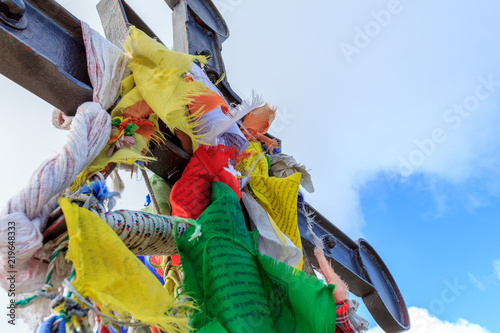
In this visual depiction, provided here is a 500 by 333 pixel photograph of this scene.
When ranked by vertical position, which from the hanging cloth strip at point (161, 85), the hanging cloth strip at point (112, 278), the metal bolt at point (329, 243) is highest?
the hanging cloth strip at point (161, 85)

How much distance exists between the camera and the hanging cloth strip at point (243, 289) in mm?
956

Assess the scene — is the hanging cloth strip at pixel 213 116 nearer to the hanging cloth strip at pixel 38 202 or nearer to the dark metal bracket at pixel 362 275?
the hanging cloth strip at pixel 38 202

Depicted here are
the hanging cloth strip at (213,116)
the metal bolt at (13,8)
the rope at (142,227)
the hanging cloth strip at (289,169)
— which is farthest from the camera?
the hanging cloth strip at (289,169)

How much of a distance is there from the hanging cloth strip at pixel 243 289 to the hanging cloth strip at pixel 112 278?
145 mm

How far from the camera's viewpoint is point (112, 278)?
80 centimetres

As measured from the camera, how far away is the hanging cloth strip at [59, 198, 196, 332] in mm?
755

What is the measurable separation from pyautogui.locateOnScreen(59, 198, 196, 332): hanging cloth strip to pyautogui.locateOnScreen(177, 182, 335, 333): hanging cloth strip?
145 mm

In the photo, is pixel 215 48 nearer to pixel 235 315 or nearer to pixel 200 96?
pixel 200 96

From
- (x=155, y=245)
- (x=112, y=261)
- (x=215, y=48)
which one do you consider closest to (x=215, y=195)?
(x=155, y=245)

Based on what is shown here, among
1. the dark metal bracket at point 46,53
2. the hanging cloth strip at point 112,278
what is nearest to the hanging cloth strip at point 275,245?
the hanging cloth strip at point 112,278

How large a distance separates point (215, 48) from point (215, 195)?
1230 millimetres

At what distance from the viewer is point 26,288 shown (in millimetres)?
820

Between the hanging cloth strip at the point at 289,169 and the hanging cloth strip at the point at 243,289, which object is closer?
the hanging cloth strip at the point at 243,289

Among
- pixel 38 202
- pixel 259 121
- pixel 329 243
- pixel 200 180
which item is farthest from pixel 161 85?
pixel 329 243
